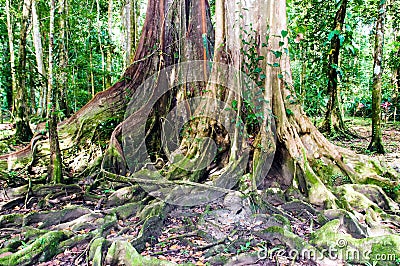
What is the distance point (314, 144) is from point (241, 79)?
4.29 ft

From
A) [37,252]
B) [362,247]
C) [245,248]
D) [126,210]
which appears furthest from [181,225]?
[362,247]

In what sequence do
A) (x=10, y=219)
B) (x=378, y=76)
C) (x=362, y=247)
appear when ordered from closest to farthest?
(x=362, y=247), (x=10, y=219), (x=378, y=76)

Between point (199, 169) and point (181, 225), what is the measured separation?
3.18ft

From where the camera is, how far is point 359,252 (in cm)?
242

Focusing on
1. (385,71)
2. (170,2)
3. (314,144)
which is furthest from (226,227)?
(385,71)

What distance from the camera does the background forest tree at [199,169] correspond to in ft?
8.96

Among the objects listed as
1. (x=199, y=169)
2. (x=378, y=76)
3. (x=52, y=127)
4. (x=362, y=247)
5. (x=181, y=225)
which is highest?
(x=378, y=76)

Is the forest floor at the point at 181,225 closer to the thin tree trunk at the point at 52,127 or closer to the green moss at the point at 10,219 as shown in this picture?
the green moss at the point at 10,219

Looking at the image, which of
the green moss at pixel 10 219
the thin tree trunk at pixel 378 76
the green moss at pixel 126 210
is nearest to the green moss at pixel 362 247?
the green moss at pixel 126 210

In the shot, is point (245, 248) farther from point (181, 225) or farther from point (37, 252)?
point (37, 252)

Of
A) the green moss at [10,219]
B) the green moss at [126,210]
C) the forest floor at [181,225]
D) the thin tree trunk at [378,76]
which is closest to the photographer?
the forest floor at [181,225]

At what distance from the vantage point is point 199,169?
4.11 m

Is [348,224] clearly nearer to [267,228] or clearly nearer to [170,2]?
[267,228]

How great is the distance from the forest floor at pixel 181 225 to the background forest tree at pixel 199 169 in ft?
0.05
